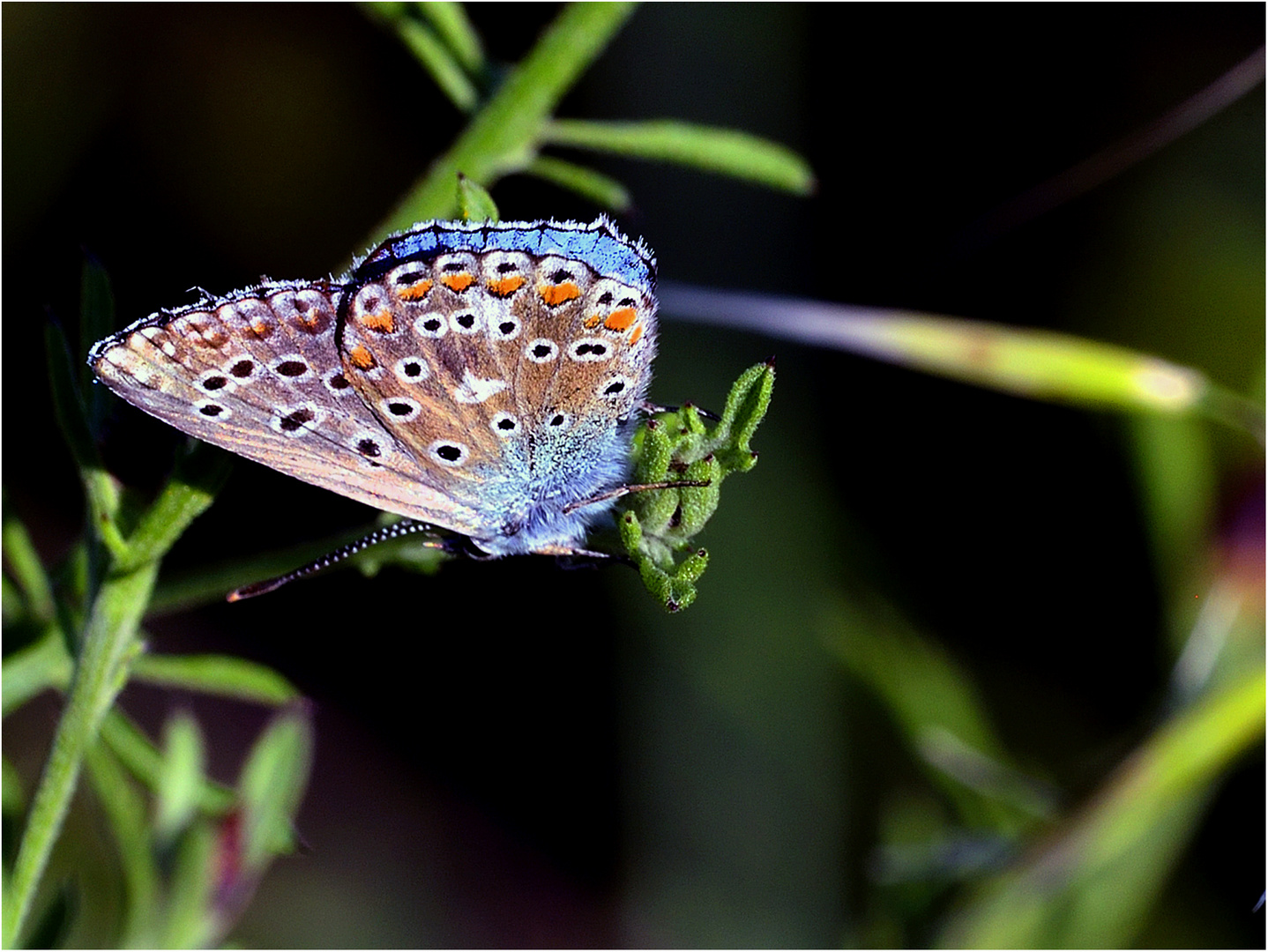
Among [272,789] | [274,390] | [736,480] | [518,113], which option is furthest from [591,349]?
[736,480]

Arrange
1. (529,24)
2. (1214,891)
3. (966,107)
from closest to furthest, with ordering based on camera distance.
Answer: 1. (1214,891)
2. (529,24)
3. (966,107)

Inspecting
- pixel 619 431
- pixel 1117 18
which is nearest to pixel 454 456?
pixel 619 431

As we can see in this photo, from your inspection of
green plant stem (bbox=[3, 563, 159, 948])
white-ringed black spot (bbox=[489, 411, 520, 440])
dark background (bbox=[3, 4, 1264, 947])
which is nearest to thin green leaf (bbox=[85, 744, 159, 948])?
green plant stem (bbox=[3, 563, 159, 948])

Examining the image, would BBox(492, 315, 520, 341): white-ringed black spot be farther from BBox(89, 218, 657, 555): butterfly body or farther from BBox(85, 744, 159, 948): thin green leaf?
BBox(85, 744, 159, 948): thin green leaf

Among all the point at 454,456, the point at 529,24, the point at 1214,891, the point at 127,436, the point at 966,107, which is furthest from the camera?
the point at 966,107

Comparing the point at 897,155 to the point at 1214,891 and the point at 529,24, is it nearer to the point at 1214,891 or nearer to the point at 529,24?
the point at 529,24
